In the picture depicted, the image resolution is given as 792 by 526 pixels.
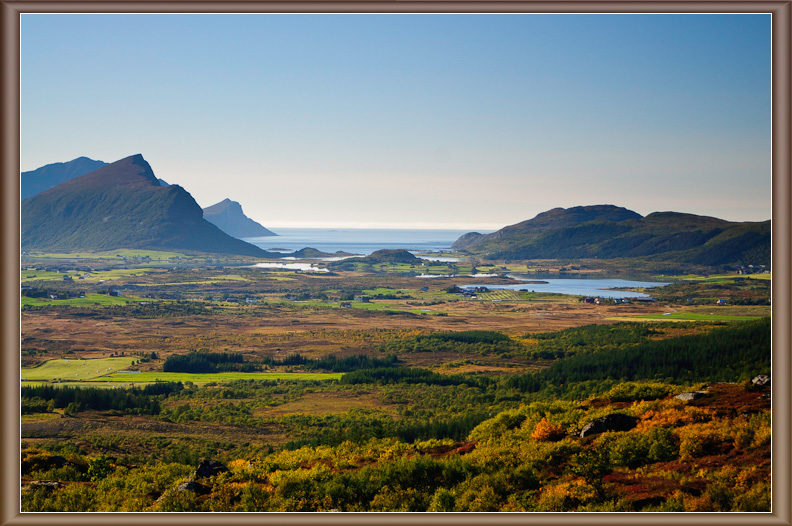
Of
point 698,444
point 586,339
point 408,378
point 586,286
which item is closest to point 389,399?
point 408,378

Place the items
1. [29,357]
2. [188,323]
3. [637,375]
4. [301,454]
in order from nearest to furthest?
[301,454] < [637,375] < [29,357] < [188,323]

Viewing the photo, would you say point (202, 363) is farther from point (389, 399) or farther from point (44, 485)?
point (44, 485)

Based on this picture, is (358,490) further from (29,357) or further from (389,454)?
(29,357)

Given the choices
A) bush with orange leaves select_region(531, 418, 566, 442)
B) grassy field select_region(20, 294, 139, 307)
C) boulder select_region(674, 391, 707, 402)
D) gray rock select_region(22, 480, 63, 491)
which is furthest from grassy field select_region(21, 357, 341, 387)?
grassy field select_region(20, 294, 139, 307)

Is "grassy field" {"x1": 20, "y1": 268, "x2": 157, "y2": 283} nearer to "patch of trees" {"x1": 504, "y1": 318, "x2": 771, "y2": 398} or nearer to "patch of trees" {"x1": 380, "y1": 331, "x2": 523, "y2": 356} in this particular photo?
"patch of trees" {"x1": 380, "y1": 331, "x2": 523, "y2": 356}

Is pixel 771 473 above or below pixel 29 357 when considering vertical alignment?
above
